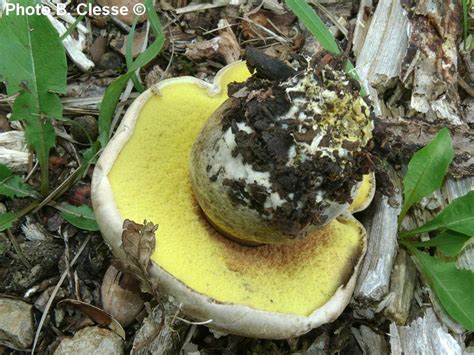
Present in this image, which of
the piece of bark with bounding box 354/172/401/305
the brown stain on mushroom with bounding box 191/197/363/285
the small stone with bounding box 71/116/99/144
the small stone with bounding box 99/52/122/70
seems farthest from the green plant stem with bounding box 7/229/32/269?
the piece of bark with bounding box 354/172/401/305

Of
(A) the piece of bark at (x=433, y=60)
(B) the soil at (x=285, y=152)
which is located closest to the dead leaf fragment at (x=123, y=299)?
(B) the soil at (x=285, y=152)

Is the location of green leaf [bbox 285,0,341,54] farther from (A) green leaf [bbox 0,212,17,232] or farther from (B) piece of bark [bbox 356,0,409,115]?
(A) green leaf [bbox 0,212,17,232]

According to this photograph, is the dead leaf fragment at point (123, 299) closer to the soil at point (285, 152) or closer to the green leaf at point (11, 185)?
the green leaf at point (11, 185)

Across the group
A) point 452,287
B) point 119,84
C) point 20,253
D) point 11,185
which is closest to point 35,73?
point 119,84

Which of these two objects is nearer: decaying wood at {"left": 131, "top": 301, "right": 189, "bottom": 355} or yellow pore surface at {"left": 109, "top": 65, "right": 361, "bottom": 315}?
yellow pore surface at {"left": 109, "top": 65, "right": 361, "bottom": 315}

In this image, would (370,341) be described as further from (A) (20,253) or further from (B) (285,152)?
(A) (20,253)
